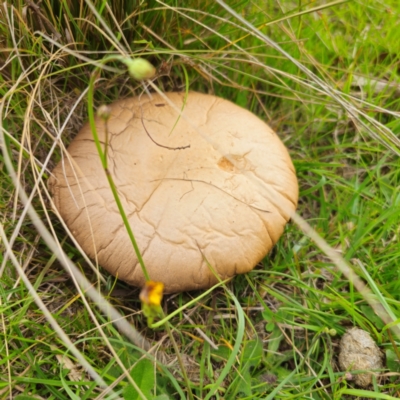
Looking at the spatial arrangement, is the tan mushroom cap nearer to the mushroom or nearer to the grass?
the grass

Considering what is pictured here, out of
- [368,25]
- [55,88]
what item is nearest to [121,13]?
[55,88]

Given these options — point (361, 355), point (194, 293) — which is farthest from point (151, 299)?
point (361, 355)

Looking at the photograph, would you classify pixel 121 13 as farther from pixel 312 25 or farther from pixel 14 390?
pixel 14 390

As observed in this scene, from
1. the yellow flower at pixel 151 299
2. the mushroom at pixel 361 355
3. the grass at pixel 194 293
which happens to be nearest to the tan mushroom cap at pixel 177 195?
the grass at pixel 194 293

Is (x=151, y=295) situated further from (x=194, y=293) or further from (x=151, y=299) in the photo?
(x=194, y=293)

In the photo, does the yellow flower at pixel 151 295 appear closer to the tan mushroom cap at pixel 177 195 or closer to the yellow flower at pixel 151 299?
the yellow flower at pixel 151 299

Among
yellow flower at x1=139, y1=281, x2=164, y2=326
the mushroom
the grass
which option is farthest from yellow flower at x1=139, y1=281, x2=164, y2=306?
the mushroom
